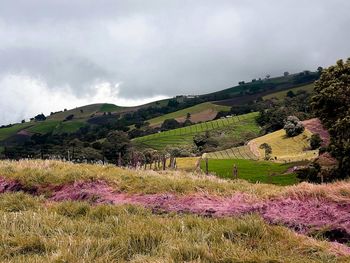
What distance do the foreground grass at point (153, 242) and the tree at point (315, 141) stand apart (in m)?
82.0

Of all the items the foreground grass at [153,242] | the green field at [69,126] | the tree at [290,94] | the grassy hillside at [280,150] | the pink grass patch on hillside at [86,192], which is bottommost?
the grassy hillside at [280,150]

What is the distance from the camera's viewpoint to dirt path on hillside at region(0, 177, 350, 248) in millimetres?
9883

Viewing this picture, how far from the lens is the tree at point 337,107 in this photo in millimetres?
34750

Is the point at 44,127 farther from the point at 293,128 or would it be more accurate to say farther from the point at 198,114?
the point at 293,128

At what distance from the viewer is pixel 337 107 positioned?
37125 millimetres

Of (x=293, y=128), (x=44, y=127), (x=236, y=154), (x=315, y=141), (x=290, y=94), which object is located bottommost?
(x=236, y=154)

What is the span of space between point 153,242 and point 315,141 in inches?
3313

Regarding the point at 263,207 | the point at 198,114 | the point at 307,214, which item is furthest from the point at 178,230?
the point at 198,114

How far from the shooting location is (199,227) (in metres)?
7.80

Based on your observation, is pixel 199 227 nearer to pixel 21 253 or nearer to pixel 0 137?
pixel 21 253

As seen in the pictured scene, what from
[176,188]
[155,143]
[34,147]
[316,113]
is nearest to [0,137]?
[34,147]

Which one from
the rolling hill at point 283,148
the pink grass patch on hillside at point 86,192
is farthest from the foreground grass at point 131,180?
the rolling hill at point 283,148

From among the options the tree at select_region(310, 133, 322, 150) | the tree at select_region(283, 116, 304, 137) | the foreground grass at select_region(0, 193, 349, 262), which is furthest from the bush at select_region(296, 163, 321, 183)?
the tree at select_region(283, 116, 304, 137)

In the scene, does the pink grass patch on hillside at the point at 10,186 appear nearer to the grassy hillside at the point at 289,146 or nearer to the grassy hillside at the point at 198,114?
the grassy hillside at the point at 289,146
